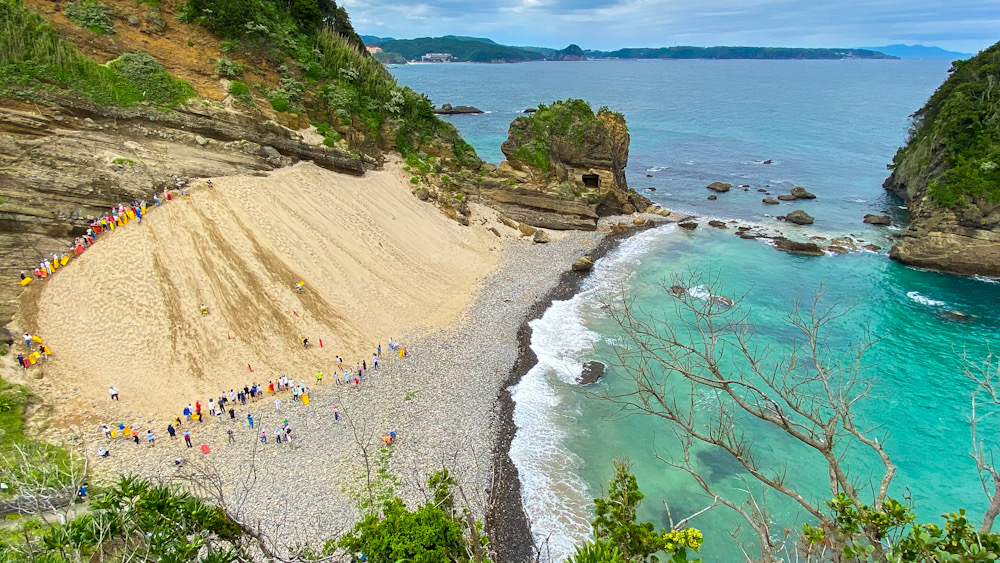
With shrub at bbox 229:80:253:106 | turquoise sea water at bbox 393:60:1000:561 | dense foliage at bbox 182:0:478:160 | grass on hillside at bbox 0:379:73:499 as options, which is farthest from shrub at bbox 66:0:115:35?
turquoise sea water at bbox 393:60:1000:561

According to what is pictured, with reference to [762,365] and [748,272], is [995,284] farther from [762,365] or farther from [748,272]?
[762,365]

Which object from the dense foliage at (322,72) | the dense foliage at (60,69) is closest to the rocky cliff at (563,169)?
the dense foliage at (322,72)

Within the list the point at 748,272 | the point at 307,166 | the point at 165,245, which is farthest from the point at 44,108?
the point at 748,272

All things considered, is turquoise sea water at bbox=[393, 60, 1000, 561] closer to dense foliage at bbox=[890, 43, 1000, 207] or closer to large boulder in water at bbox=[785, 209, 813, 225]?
large boulder in water at bbox=[785, 209, 813, 225]

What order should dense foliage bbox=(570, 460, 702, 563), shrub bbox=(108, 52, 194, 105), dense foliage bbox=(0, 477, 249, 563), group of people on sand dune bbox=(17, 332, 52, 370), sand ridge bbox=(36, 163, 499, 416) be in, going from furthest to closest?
1. shrub bbox=(108, 52, 194, 105)
2. sand ridge bbox=(36, 163, 499, 416)
3. group of people on sand dune bbox=(17, 332, 52, 370)
4. dense foliage bbox=(0, 477, 249, 563)
5. dense foliage bbox=(570, 460, 702, 563)

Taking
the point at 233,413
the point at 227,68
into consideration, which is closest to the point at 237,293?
the point at 233,413

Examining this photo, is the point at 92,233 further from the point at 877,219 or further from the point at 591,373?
the point at 877,219

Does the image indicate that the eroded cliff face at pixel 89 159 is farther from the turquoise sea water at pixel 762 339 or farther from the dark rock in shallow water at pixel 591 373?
the dark rock in shallow water at pixel 591 373
